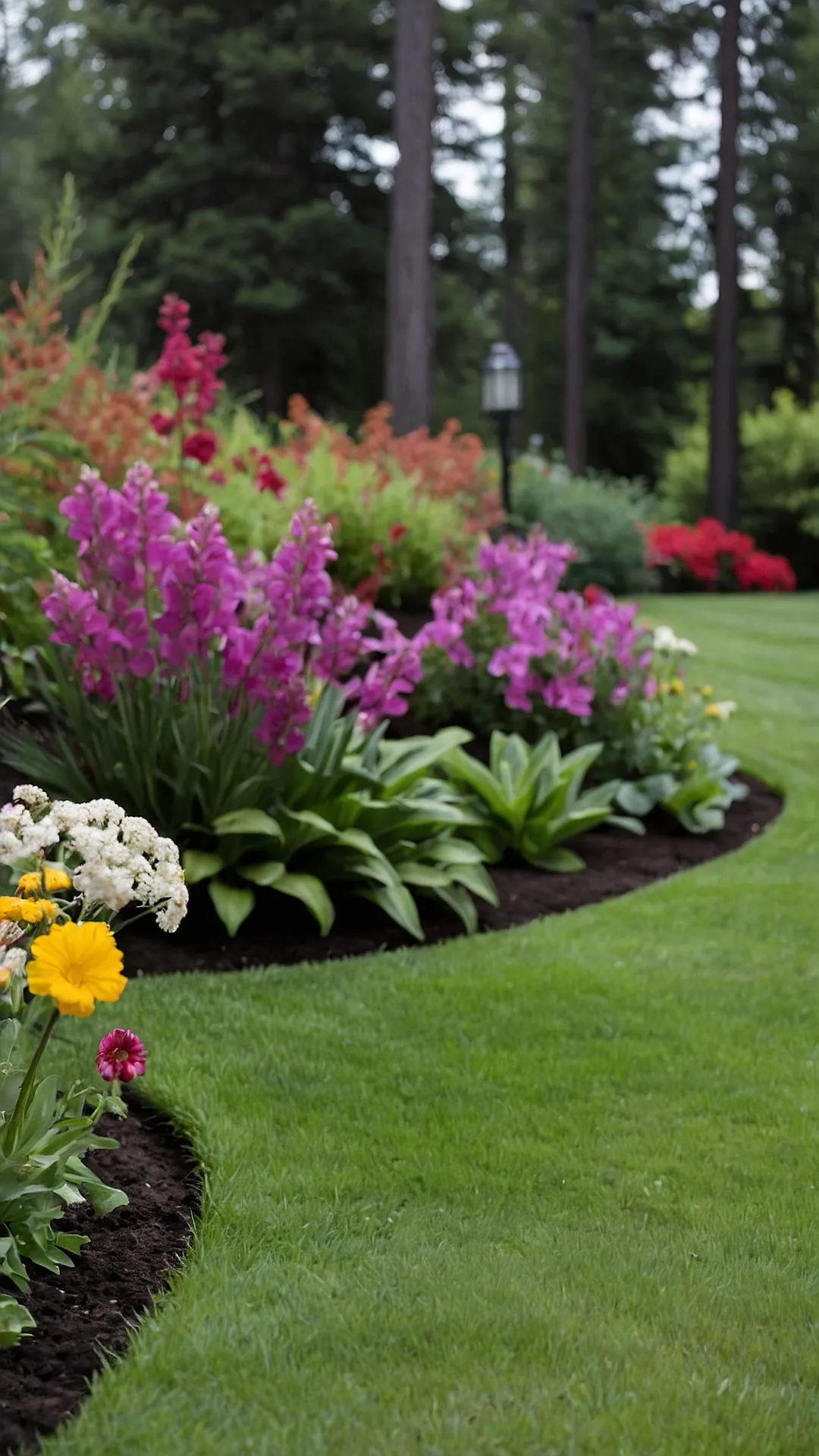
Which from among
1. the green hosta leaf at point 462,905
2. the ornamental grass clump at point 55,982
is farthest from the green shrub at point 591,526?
the ornamental grass clump at point 55,982

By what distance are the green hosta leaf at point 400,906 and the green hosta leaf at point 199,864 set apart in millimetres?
505

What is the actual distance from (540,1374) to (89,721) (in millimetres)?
2845

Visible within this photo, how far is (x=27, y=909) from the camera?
216cm

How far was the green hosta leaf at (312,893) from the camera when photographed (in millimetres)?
4340

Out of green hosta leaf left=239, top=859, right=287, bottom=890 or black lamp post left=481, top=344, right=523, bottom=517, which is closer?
green hosta leaf left=239, top=859, right=287, bottom=890

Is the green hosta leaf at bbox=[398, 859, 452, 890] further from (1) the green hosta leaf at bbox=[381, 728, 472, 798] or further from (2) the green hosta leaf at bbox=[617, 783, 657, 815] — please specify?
(2) the green hosta leaf at bbox=[617, 783, 657, 815]

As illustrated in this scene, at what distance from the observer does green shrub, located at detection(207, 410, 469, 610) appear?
7.47 meters

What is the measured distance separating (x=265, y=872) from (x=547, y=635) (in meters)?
2.44

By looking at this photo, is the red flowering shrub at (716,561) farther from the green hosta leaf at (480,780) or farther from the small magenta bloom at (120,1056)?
the small magenta bloom at (120,1056)

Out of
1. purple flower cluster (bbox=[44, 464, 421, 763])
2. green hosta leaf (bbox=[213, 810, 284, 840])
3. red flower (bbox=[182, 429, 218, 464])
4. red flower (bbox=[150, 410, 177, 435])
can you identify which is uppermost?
red flower (bbox=[150, 410, 177, 435])

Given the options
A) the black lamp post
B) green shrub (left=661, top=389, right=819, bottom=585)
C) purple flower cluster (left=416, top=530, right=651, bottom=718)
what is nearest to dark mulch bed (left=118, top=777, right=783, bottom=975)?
purple flower cluster (left=416, top=530, right=651, bottom=718)

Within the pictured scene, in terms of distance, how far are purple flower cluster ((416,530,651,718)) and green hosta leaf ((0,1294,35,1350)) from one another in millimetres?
4227

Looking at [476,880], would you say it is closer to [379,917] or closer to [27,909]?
[379,917]

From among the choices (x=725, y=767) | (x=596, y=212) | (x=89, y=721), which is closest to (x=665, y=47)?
(x=596, y=212)
